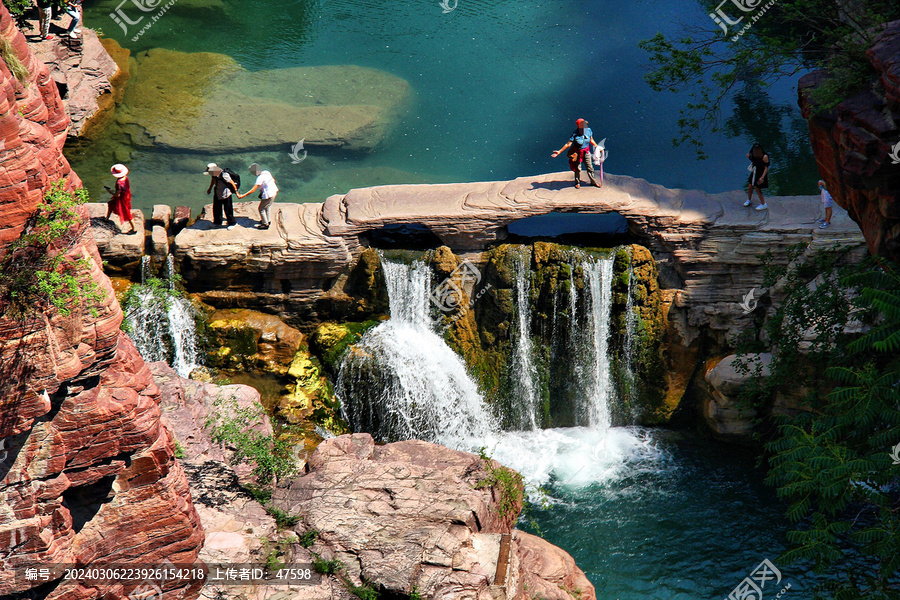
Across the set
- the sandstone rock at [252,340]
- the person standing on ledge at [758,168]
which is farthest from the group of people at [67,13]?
the person standing on ledge at [758,168]

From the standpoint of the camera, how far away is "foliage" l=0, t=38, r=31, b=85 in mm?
7289

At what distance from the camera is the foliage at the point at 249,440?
39.4 ft

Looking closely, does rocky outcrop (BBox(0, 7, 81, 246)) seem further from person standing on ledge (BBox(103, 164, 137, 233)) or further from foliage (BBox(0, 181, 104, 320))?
person standing on ledge (BBox(103, 164, 137, 233))

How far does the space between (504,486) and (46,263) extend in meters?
7.30

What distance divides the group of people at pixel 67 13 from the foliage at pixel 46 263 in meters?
15.9

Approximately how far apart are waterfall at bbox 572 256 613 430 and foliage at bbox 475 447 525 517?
5.51 meters

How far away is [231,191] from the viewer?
15977 mm

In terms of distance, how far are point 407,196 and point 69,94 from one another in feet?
35.6

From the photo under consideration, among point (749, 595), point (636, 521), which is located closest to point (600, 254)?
point (636, 521)

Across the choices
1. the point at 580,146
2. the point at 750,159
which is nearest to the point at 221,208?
the point at 580,146
